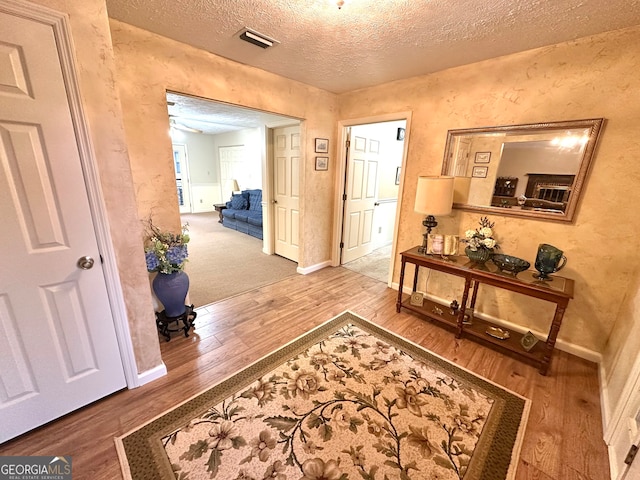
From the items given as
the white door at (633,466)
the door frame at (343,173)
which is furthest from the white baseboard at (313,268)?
the white door at (633,466)

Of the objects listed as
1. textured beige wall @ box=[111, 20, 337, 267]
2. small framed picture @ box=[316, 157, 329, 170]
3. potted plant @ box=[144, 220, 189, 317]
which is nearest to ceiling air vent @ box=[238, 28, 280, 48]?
textured beige wall @ box=[111, 20, 337, 267]

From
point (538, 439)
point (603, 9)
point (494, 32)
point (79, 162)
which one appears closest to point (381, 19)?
point (494, 32)

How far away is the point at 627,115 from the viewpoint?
1770 millimetres

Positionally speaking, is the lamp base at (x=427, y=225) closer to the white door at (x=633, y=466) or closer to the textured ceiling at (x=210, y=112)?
the white door at (x=633, y=466)

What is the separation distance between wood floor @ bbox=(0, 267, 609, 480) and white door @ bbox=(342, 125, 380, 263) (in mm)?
1142

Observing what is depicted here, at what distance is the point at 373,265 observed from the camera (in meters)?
4.11

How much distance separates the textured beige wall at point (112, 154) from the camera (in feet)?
4.17

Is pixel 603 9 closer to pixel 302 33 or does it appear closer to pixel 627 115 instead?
pixel 627 115

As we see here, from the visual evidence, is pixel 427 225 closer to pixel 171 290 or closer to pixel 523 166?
pixel 523 166

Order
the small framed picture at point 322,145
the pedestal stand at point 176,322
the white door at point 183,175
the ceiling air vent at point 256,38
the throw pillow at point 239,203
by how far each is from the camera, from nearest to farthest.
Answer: the ceiling air vent at point 256,38 → the pedestal stand at point 176,322 → the small framed picture at point 322,145 → the throw pillow at point 239,203 → the white door at point 183,175

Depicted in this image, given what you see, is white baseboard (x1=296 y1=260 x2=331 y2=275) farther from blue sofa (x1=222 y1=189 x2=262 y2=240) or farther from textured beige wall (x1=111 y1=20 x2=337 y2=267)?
blue sofa (x1=222 y1=189 x2=262 y2=240)

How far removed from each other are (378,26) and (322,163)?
1815 mm

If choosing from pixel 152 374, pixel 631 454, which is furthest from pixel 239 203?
pixel 631 454

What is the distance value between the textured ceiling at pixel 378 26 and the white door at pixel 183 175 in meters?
6.12
